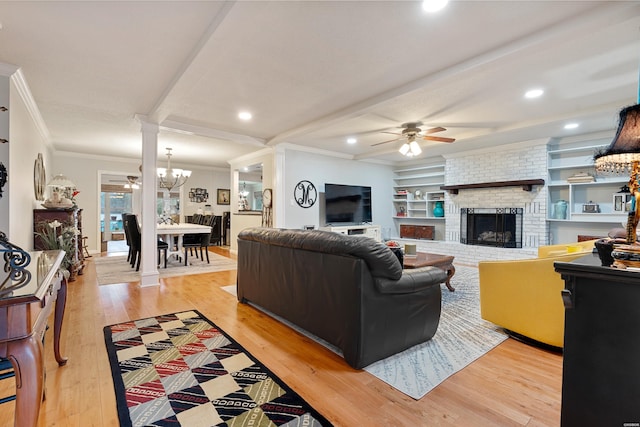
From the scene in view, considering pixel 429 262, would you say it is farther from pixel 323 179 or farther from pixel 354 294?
pixel 323 179

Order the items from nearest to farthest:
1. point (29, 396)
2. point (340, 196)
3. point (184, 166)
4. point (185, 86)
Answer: point (29, 396) → point (185, 86) → point (340, 196) → point (184, 166)

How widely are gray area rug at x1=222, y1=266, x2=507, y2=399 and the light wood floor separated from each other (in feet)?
0.21

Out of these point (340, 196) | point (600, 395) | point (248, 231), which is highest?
point (340, 196)

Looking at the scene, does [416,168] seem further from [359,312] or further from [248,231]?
[359,312]

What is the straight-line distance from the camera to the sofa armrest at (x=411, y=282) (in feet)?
6.63

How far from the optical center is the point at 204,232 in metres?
5.68

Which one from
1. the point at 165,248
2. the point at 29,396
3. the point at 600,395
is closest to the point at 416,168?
the point at 165,248

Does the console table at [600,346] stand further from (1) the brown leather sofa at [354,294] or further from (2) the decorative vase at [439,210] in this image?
(2) the decorative vase at [439,210]

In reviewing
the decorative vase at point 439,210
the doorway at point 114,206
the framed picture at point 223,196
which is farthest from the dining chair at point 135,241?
the decorative vase at point 439,210

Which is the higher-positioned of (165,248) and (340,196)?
(340,196)

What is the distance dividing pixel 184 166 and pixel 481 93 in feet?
25.2

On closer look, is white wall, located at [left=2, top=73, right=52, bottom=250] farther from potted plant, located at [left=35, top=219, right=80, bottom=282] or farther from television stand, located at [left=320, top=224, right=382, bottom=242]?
television stand, located at [left=320, top=224, right=382, bottom=242]

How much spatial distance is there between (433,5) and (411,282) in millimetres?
1897

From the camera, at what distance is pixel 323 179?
6797mm
